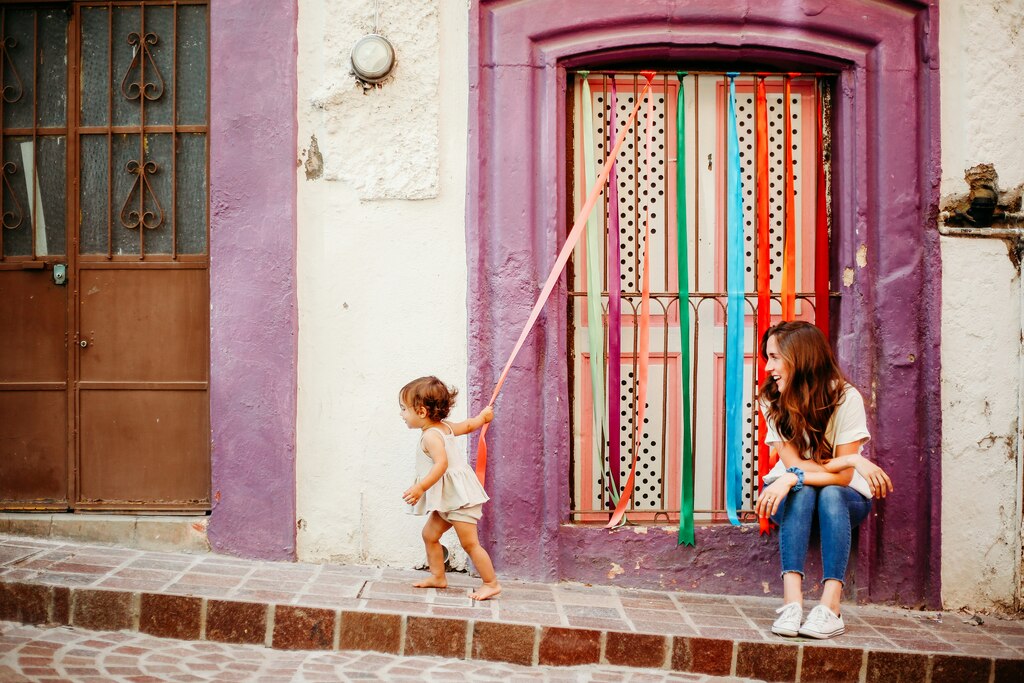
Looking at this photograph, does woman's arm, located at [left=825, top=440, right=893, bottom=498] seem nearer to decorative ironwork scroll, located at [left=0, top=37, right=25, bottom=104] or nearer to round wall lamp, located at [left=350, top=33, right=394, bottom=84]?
round wall lamp, located at [left=350, top=33, right=394, bottom=84]

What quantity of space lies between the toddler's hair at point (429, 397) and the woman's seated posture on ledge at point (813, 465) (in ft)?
4.78

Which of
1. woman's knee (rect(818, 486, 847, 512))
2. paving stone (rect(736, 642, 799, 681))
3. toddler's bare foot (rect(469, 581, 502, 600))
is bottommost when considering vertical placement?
paving stone (rect(736, 642, 799, 681))

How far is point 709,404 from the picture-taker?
5.05 metres

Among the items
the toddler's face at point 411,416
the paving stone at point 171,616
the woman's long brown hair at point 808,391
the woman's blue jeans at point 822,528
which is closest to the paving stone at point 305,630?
the paving stone at point 171,616

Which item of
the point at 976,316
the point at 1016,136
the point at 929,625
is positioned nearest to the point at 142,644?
the point at 929,625

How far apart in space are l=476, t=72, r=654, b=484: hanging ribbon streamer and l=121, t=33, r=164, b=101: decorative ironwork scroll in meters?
2.26

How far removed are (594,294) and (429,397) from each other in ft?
3.65

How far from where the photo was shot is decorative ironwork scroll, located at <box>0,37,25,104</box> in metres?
5.09

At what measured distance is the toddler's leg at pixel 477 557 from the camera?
4395 mm

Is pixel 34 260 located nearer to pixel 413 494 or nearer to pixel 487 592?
pixel 413 494

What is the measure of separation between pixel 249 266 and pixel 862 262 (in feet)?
10.0

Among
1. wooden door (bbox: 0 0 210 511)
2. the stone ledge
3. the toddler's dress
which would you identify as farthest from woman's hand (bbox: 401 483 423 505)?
wooden door (bbox: 0 0 210 511)

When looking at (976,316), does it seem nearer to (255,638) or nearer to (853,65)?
(853,65)

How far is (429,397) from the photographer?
4312 mm
